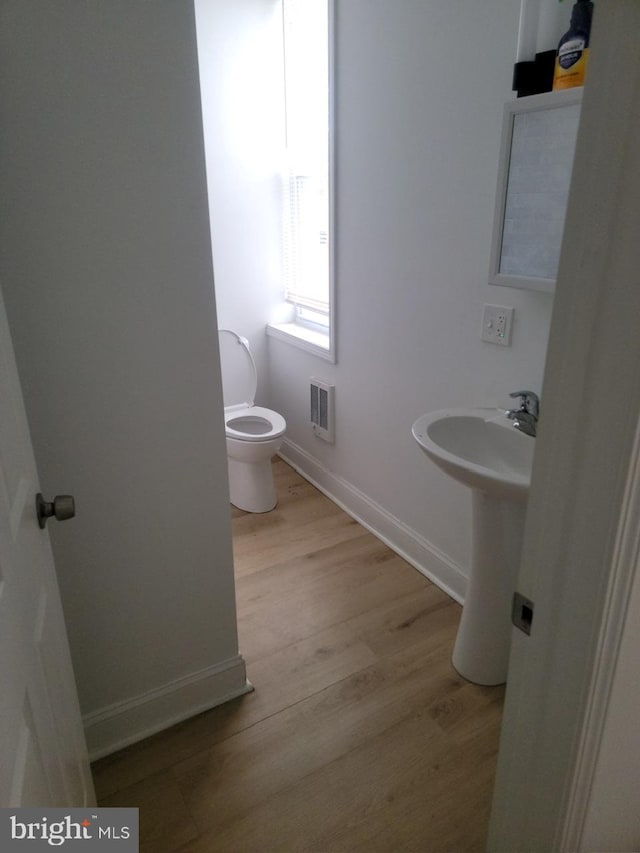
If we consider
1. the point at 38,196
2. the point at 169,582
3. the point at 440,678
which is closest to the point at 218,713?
the point at 169,582

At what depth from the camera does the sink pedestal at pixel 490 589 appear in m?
1.79

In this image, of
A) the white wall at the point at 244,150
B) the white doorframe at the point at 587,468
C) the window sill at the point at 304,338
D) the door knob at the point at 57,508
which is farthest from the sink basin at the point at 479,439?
the white wall at the point at 244,150

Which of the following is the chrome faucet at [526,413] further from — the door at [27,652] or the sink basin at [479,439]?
the door at [27,652]

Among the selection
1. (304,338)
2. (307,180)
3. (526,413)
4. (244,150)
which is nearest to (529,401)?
(526,413)

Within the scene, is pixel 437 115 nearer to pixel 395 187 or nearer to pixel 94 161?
pixel 395 187

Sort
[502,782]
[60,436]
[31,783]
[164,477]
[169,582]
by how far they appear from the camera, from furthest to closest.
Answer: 1. [169,582]
2. [164,477]
3. [60,436]
4. [502,782]
5. [31,783]

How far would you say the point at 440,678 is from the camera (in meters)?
1.98

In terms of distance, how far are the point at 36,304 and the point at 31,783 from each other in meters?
0.93

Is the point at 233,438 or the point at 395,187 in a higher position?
the point at 395,187

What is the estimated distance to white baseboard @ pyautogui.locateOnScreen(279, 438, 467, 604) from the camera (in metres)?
2.39

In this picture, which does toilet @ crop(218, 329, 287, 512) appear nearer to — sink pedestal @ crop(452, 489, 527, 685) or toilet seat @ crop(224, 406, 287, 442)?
toilet seat @ crop(224, 406, 287, 442)

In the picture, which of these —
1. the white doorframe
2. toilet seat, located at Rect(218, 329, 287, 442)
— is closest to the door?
the white doorframe

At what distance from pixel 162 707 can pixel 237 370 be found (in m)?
2.05

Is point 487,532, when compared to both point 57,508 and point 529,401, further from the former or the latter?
point 57,508
